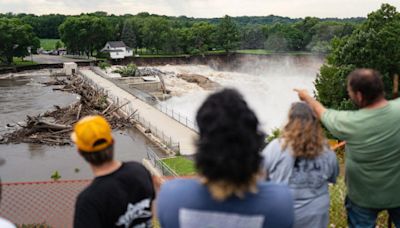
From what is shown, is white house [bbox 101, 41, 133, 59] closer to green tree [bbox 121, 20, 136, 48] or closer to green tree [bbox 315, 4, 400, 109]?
green tree [bbox 121, 20, 136, 48]

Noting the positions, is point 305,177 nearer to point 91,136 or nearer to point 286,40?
point 91,136

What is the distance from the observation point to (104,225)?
2791 mm

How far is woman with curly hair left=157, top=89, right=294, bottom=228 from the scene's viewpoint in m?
2.24

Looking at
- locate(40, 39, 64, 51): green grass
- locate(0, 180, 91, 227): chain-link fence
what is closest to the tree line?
locate(40, 39, 64, 51): green grass

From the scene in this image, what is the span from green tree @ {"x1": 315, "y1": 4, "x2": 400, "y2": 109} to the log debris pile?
13.4 metres

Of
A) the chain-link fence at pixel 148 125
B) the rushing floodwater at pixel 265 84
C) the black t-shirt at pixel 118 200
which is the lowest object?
the rushing floodwater at pixel 265 84

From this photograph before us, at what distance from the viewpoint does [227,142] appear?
2244 mm

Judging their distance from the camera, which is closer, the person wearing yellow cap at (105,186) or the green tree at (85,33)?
the person wearing yellow cap at (105,186)

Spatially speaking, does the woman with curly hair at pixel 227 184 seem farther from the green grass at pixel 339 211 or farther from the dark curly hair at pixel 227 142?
the green grass at pixel 339 211

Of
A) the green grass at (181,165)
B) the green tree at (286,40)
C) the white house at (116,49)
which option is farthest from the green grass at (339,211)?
the green tree at (286,40)

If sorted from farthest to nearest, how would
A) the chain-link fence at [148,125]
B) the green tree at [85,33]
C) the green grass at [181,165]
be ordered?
the green tree at [85,33]
the chain-link fence at [148,125]
the green grass at [181,165]

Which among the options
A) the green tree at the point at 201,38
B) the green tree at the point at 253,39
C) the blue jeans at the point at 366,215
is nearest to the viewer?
the blue jeans at the point at 366,215

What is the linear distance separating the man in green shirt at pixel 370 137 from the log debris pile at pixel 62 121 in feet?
75.9

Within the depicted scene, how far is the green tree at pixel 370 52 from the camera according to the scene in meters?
21.7
